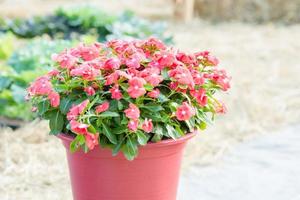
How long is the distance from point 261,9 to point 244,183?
4548 millimetres

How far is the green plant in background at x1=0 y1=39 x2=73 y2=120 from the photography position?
355 cm

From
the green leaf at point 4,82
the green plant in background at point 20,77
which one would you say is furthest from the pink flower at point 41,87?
the green leaf at point 4,82

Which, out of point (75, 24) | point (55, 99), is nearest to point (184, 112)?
point (55, 99)

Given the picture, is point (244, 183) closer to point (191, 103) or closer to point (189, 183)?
point (189, 183)

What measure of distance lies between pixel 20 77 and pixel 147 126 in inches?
68.8

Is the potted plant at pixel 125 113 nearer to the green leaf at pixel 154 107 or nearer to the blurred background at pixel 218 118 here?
the green leaf at pixel 154 107

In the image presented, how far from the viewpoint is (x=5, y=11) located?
686cm

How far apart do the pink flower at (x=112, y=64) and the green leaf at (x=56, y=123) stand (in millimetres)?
226

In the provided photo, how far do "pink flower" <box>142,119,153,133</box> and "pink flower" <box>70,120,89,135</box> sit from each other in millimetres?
183

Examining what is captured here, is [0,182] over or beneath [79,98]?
beneath

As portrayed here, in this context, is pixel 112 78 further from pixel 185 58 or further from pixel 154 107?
pixel 185 58

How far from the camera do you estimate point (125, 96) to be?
2.06 m

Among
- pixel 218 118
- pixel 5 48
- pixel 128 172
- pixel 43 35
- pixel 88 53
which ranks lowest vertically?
pixel 218 118

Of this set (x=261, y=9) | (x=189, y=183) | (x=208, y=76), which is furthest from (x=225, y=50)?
(x=208, y=76)
